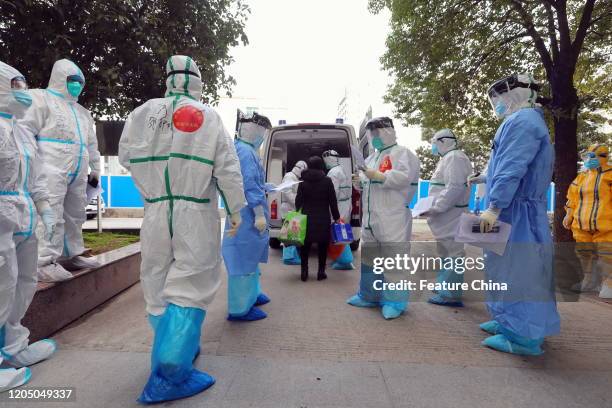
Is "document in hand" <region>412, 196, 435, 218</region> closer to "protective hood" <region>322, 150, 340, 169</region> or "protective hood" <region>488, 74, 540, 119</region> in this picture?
"protective hood" <region>488, 74, 540, 119</region>

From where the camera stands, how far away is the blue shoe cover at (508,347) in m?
2.58

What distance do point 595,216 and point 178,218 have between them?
14.8 ft

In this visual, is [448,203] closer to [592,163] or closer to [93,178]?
[592,163]

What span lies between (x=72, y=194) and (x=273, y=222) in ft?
9.71

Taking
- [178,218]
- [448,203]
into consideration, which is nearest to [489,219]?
[448,203]

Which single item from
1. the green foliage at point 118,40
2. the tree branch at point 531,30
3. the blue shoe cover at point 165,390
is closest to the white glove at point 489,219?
the blue shoe cover at point 165,390

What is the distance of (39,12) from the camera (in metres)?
4.05

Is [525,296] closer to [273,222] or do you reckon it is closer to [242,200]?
[242,200]

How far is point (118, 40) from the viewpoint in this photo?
4555mm

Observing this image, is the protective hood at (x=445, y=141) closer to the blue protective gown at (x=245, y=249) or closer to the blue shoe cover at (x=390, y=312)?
the blue shoe cover at (x=390, y=312)

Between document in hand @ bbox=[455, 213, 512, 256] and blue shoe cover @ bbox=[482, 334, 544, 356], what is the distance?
65cm

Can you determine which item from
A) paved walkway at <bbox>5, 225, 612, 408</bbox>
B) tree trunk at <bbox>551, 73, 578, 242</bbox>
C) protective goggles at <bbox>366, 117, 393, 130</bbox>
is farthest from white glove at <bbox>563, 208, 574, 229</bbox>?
protective goggles at <bbox>366, 117, 393, 130</bbox>

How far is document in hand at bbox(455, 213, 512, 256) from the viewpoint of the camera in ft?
8.29

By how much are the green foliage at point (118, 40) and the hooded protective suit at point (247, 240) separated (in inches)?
91.6
